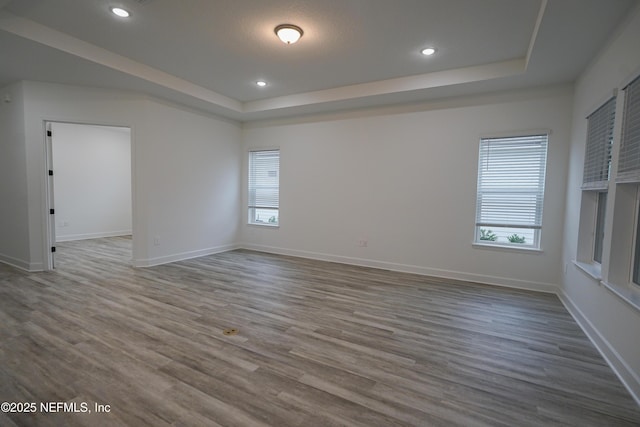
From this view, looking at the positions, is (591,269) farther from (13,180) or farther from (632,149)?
(13,180)

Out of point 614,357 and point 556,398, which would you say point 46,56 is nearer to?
point 556,398

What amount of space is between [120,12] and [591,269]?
531cm

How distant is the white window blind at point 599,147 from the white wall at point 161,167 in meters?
5.81

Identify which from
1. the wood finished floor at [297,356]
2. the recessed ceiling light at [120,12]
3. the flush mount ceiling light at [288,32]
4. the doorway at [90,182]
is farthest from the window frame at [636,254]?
the doorway at [90,182]

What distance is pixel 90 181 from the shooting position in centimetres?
760

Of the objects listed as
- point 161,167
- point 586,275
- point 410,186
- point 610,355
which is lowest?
point 610,355

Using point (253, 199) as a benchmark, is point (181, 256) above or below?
below

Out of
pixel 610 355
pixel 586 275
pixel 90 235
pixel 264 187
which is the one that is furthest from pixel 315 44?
pixel 90 235

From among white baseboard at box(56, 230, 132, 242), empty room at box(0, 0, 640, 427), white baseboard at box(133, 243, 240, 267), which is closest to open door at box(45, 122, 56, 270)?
empty room at box(0, 0, 640, 427)

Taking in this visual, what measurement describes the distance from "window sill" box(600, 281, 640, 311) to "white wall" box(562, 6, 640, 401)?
1.8 inches

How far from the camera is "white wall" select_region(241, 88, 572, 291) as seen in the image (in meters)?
4.09

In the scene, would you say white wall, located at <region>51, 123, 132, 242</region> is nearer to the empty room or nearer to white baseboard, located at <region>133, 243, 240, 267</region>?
the empty room

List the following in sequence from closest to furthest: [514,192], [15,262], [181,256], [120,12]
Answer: [120,12] < [514,192] < [15,262] < [181,256]

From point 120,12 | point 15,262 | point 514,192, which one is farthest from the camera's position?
point 15,262
